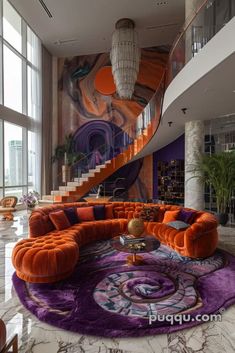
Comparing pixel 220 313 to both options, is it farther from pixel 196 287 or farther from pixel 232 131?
pixel 232 131

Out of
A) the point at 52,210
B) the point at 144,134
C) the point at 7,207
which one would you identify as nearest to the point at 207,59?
the point at 52,210

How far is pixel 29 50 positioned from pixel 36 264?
36.2 ft

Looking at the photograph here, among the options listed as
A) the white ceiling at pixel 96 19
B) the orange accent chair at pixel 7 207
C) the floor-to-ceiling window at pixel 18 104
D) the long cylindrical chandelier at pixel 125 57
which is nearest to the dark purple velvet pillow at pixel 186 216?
the orange accent chair at pixel 7 207

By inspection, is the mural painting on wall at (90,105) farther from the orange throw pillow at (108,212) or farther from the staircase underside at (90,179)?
the orange throw pillow at (108,212)

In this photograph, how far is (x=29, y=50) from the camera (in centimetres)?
1132

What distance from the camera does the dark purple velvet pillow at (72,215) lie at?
5.37 m

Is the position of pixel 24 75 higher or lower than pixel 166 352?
higher

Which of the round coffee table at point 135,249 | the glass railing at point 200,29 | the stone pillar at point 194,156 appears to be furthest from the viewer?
the stone pillar at point 194,156

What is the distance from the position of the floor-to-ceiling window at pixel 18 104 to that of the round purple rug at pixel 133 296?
6.93 metres

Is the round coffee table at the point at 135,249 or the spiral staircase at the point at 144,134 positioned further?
the spiral staircase at the point at 144,134

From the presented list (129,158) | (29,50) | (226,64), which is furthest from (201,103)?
(29,50)

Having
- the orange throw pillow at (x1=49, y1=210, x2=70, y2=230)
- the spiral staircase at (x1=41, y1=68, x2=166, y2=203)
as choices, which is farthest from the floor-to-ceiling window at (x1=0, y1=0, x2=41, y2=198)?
the orange throw pillow at (x1=49, y1=210, x2=70, y2=230)

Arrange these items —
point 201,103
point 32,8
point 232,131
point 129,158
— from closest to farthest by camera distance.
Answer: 1. point 201,103
2. point 232,131
3. point 32,8
4. point 129,158

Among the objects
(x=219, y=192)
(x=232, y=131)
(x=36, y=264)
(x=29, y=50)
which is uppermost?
(x=29, y=50)
